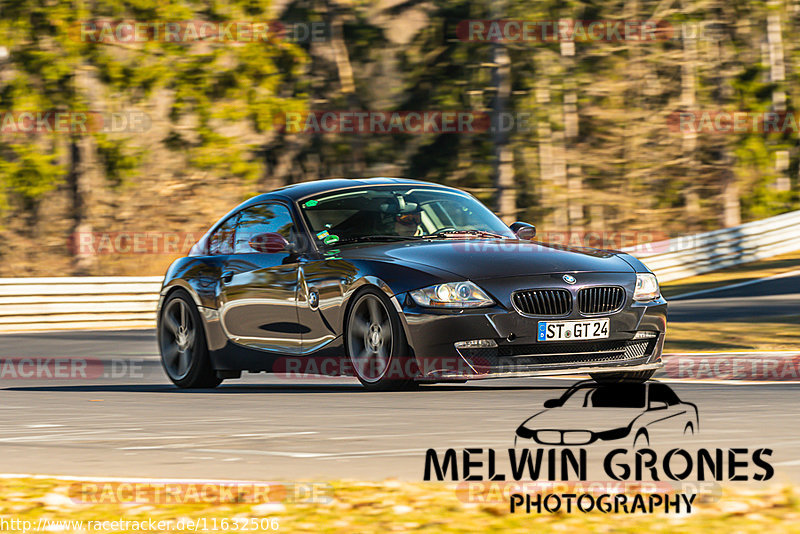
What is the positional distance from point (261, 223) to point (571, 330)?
9.90 feet

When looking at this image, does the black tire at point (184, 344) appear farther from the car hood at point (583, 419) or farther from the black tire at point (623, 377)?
the car hood at point (583, 419)

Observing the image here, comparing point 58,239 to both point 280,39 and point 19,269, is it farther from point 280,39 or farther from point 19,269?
point 280,39

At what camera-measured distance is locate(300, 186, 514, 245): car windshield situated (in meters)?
10.6

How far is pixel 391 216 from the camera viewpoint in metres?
10.7

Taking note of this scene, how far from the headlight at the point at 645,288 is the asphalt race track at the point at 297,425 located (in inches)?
27.2

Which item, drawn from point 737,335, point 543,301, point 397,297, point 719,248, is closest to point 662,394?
point 543,301

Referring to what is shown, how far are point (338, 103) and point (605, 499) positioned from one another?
100.0 feet

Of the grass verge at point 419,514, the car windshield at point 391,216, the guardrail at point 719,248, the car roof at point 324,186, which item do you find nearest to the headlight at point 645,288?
the car windshield at point 391,216

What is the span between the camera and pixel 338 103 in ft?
115

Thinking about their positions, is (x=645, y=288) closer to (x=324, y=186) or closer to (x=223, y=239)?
(x=324, y=186)

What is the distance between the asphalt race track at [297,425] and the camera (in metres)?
6.39

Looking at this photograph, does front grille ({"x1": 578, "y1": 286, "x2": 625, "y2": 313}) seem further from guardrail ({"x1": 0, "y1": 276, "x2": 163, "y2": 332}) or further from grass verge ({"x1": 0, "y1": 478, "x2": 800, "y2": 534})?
guardrail ({"x1": 0, "y1": 276, "x2": 163, "y2": 332})

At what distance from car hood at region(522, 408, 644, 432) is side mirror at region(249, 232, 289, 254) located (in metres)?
2.85

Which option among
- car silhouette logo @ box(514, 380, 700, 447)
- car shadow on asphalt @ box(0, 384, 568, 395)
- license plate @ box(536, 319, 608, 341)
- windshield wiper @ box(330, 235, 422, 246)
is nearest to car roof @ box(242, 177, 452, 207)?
windshield wiper @ box(330, 235, 422, 246)
